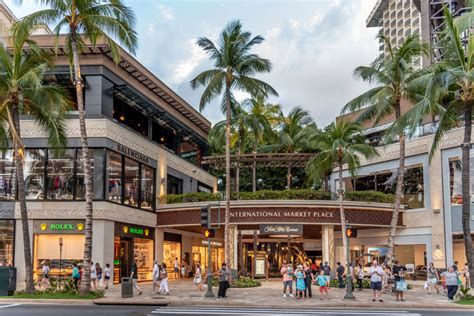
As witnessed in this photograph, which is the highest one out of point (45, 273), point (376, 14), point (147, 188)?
point (376, 14)

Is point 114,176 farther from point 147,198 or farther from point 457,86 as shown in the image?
point 457,86

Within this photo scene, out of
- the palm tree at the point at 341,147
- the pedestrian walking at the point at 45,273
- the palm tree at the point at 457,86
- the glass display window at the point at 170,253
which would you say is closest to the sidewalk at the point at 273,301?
the palm tree at the point at 457,86

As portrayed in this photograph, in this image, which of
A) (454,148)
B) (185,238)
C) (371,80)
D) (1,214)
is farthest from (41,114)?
(454,148)

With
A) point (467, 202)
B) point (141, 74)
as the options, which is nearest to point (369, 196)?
point (467, 202)

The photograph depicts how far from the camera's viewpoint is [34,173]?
111 ft

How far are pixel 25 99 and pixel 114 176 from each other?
978 cm

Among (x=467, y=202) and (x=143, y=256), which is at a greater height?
(x=467, y=202)

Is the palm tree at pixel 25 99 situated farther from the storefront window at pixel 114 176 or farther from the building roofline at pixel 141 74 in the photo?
the storefront window at pixel 114 176

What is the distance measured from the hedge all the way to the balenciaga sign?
192 cm

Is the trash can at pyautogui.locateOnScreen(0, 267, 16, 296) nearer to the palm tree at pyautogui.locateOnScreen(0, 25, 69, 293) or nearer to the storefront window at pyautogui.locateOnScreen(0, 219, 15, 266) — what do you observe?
the palm tree at pyautogui.locateOnScreen(0, 25, 69, 293)

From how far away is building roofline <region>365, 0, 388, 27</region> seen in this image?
147000 millimetres

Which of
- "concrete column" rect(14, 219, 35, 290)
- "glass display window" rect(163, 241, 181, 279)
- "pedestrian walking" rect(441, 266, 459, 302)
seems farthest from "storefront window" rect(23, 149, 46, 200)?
"pedestrian walking" rect(441, 266, 459, 302)

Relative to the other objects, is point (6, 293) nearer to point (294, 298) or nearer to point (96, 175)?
point (96, 175)

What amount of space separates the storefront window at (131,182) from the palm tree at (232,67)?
295 inches
